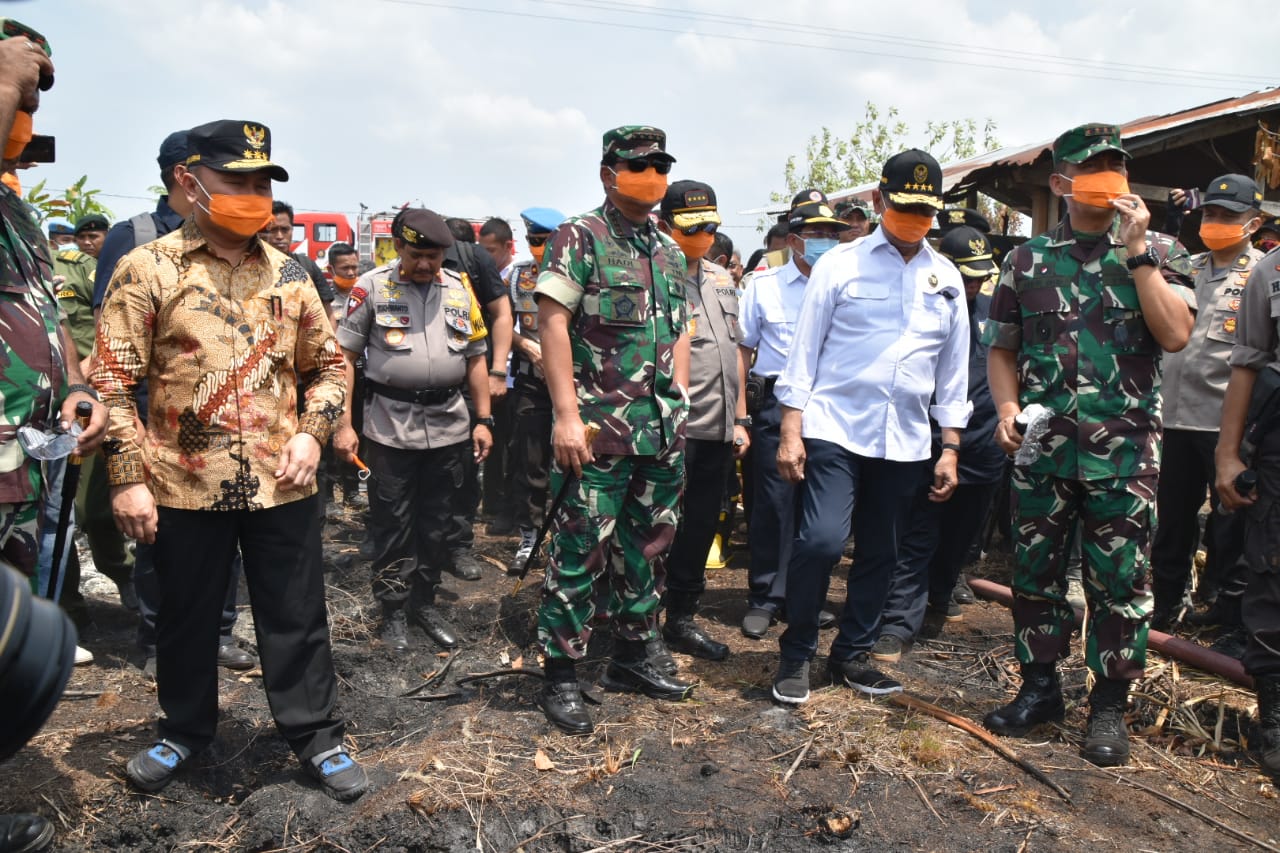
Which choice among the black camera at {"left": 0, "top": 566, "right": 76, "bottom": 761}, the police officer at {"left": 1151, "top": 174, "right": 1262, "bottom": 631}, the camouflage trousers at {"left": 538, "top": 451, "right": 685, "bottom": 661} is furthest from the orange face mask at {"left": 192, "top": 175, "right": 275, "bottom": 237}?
the police officer at {"left": 1151, "top": 174, "right": 1262, "bottom": 631}

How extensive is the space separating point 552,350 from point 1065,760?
240cm

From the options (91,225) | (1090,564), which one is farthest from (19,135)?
(91,225)

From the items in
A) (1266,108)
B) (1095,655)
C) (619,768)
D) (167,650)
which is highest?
(1266,108)

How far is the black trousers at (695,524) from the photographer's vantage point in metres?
4.81

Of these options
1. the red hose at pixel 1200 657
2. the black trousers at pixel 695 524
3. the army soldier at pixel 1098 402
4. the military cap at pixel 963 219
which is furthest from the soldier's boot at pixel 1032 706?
the military cap at pixel 963 219

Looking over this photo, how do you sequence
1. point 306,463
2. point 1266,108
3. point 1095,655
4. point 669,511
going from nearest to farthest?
point 306,463 → point 1095,655 → point 669,511 → point 1266,108

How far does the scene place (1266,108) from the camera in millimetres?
7562

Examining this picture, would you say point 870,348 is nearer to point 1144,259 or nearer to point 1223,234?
point 1144,259

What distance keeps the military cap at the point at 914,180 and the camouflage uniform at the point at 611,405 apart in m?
0.97

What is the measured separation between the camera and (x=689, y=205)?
4.88 meters

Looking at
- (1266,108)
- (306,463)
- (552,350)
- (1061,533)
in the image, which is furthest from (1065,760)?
(1266,108)

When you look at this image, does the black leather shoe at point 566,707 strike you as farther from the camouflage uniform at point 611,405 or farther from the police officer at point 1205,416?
the police officer at point 1205,416

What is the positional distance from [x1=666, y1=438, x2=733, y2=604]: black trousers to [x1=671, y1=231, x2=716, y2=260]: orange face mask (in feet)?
3.05

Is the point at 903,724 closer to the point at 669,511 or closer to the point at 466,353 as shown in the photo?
the point at 669,511
